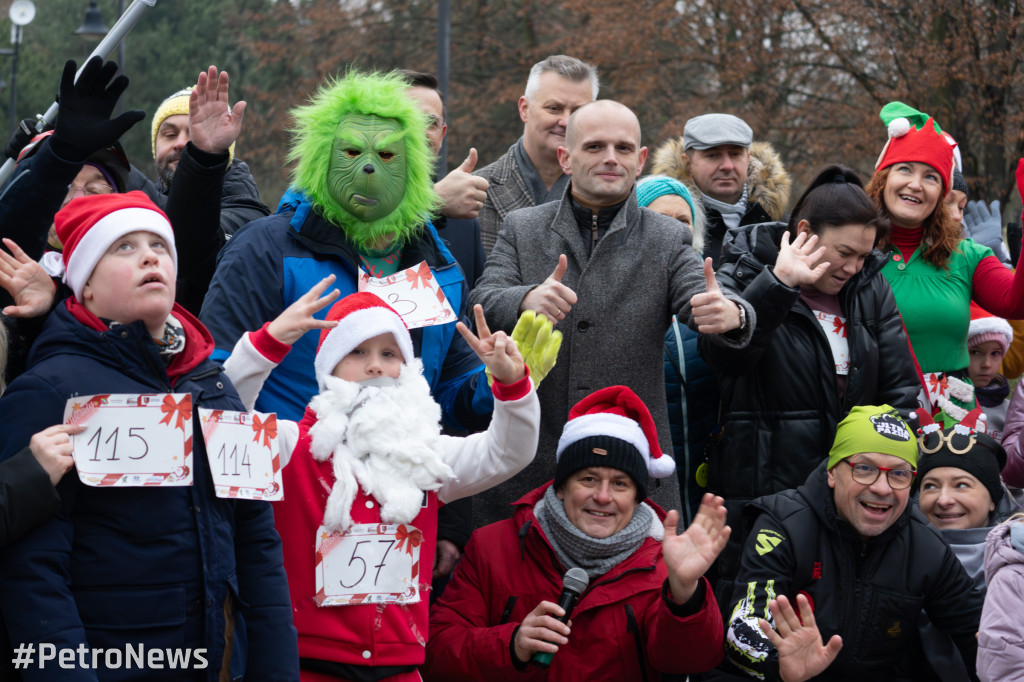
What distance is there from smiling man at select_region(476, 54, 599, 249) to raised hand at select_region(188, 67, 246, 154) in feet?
5.46

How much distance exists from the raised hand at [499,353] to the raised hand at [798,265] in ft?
4.68

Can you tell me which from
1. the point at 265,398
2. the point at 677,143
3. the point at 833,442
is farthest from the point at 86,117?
the point at 677,143

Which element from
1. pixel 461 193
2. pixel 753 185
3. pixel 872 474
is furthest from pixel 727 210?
pixel 872 474

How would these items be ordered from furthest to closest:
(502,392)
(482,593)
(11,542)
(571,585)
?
(482,593) < (571,585) < (502,392) < (11,542)

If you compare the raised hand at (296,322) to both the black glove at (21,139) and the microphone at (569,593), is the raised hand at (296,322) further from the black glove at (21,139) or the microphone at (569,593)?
the black glove at (21,139)

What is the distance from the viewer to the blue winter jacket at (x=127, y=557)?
3.12 meters

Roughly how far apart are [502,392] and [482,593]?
100cm

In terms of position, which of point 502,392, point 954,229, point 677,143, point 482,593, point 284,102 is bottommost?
point 482,593

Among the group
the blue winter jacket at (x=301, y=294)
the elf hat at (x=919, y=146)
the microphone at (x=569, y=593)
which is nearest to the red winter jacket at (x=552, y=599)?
the microphone at (x=569, y=593)

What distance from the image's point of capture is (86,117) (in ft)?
13.4

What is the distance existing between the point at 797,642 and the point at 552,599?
32.9 inches

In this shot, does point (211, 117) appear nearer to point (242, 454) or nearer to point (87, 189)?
point (87, 189)

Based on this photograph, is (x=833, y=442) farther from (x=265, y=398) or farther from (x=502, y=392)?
(x=265, y=398)

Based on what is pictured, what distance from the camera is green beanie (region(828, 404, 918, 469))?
4.79 m
